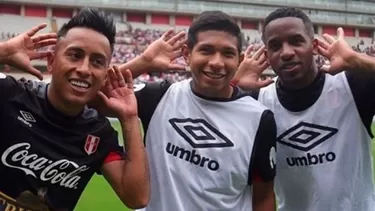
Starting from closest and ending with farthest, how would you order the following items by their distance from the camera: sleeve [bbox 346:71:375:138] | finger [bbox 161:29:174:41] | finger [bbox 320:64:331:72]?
sleeve [bbox 346:71:375:138] → finger [bbox 320:64:331:72] → finger [bbox 161:29:174:41]

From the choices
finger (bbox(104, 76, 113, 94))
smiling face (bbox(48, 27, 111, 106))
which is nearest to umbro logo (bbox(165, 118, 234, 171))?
finger (bbox(104, 76, 113, 94))

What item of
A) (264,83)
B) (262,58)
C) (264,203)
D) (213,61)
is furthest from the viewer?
(262,58)

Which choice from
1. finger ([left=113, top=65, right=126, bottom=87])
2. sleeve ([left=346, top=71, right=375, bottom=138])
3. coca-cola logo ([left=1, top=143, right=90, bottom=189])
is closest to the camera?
coca-cola logo ([left=1, top=143, right=90, bottom=189])

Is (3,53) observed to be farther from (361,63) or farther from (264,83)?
(361,63)

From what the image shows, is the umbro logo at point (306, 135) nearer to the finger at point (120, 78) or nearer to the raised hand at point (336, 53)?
the raised hand at point (336, 53)

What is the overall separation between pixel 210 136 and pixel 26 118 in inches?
33.8

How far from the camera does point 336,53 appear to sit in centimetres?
285

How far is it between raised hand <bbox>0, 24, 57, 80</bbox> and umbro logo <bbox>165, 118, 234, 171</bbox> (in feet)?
2.36

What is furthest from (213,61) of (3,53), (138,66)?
(3,53)

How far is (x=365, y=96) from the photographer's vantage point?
2.72 metres

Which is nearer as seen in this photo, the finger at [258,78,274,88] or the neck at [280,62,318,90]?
the neck at [280,62,318,90]

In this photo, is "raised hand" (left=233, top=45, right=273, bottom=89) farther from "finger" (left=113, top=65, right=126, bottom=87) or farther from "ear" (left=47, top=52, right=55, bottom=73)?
"ear" (left=47, top=52, right=55, bottom=73)

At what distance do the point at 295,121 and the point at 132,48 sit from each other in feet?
103

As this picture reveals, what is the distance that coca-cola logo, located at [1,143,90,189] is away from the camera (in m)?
2.27
